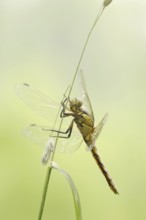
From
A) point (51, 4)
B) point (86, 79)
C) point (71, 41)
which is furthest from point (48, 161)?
point (51, 4)

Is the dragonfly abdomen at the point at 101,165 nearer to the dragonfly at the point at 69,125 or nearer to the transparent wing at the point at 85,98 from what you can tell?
the dragonfly at the point at 69,125

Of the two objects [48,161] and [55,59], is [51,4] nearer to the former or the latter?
[55,59]

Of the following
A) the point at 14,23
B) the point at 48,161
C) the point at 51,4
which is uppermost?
the point at 51,4

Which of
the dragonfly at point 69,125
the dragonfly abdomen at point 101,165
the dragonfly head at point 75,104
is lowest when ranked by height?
the dragonfly abdomen at point 101,165

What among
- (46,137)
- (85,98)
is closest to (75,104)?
(85,98)

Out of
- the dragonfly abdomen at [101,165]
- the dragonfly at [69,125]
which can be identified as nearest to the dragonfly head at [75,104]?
the dragonfly at [69,125]

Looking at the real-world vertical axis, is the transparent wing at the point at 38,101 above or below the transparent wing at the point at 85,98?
below

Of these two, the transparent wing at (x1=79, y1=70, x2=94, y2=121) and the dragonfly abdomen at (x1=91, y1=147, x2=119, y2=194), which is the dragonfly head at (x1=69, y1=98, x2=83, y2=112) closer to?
the transparent wing at (x1=79, y1=70, x2=94, y2=121)

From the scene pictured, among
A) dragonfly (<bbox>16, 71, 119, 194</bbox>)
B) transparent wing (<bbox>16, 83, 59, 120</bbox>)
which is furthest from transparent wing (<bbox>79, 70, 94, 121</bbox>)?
transparent wing (<bbox>16, 83, 59, 120</bbox>)
